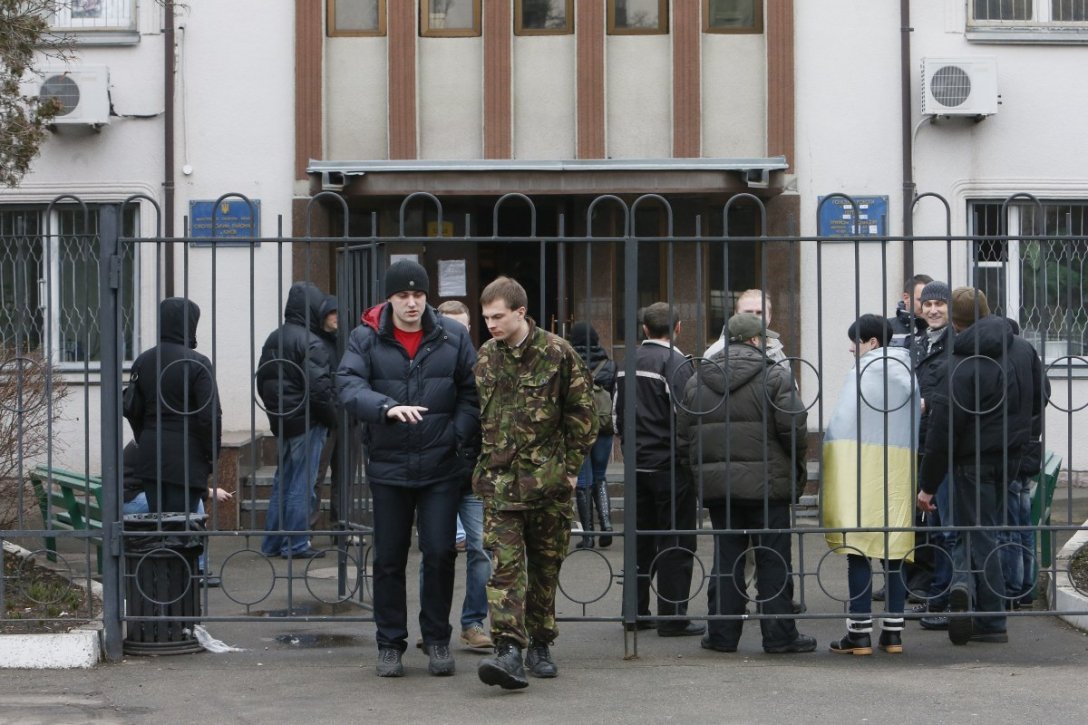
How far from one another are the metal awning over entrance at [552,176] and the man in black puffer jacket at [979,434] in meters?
6.81

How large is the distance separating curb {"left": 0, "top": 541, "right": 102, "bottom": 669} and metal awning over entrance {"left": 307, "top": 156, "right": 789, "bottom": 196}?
767 centimetres

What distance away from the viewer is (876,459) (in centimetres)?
757

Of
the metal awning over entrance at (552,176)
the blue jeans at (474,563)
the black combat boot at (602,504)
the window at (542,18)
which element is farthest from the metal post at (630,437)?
the window at (542,18)

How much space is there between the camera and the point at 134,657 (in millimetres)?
7605

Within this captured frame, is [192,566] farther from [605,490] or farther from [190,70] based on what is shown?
[190,70]

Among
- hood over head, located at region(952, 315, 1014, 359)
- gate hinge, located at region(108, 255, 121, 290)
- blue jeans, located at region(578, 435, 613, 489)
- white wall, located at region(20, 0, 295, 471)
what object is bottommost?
blue jeans, located at region(578, 435, 613, 489)

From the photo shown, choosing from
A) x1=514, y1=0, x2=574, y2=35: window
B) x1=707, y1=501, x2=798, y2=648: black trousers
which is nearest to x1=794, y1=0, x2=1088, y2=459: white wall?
x1=514, y1=0, x2=574, y2=35: window

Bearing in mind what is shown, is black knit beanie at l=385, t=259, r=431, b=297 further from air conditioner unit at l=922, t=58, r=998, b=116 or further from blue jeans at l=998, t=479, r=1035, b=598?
air conditioner unit at l=922, t=58, r=998, b=116

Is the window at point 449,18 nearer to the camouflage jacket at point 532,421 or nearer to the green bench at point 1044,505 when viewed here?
the green bench at point 1044,505

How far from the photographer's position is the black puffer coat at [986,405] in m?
7.58

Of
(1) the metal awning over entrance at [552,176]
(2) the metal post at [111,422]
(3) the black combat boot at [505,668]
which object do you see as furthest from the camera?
(1) the metal awning over entrance at [552,176]

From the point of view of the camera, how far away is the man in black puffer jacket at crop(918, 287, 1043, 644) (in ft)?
24.9

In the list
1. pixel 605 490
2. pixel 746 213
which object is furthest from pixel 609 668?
pixel 746 213

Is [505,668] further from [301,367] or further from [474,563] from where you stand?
[301,367]
